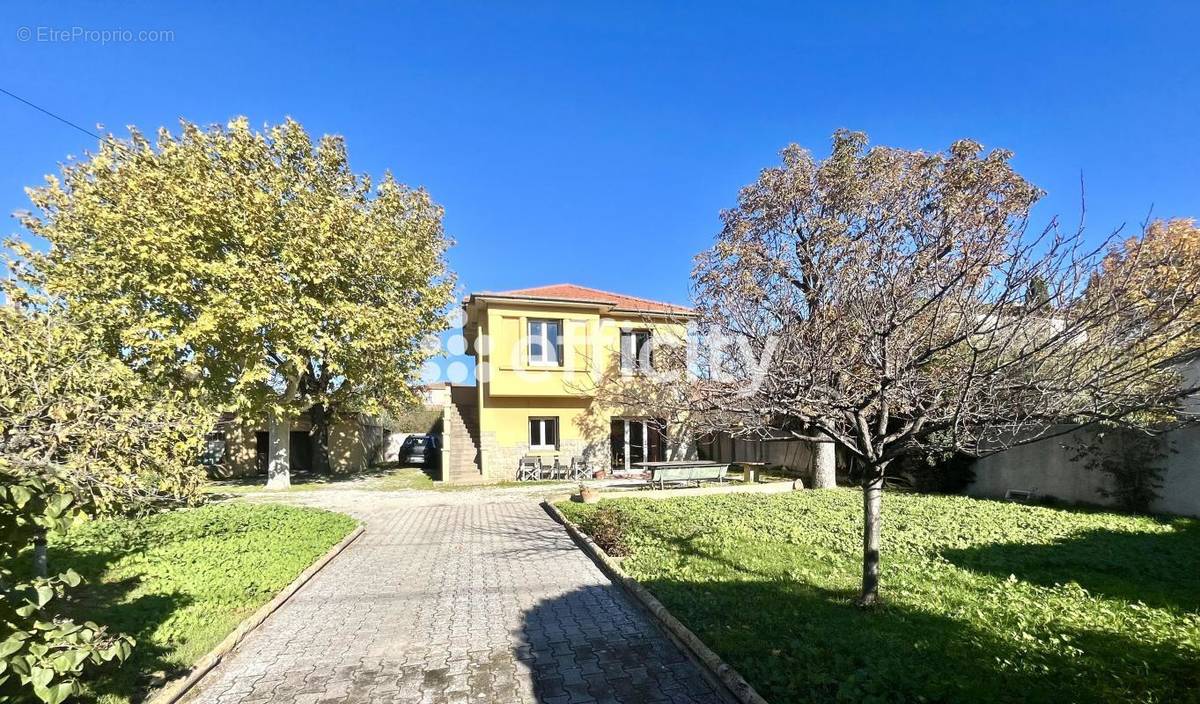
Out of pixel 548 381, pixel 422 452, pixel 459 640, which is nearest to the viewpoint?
pixel 459 640

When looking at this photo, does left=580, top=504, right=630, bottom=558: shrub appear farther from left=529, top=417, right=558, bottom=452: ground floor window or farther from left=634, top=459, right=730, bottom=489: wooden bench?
left=529, top=417, right=558, bottom=452: ground floor window

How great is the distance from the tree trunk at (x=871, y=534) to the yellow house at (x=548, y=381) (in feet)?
42.8

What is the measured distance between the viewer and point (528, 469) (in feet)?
63.9

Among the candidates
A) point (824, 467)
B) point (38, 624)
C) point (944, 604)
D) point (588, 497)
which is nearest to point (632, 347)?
point (824, 467)

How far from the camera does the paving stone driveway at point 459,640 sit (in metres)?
4.23

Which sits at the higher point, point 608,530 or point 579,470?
point 608,530

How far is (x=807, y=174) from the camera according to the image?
14078 millimetres

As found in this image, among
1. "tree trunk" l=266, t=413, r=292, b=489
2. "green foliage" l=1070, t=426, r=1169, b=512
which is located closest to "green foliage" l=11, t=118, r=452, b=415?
"tree trunk" l=266, t=413, r=292, b=489

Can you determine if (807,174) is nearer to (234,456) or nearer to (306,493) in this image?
(306,493)

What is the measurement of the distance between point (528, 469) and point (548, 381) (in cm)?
328

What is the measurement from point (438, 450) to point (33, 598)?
24120 mm

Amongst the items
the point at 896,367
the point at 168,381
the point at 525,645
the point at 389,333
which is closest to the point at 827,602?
the point at 896,367

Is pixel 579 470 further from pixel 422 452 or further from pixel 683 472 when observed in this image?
pixel 422 452

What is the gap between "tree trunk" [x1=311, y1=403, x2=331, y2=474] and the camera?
24.1 m
